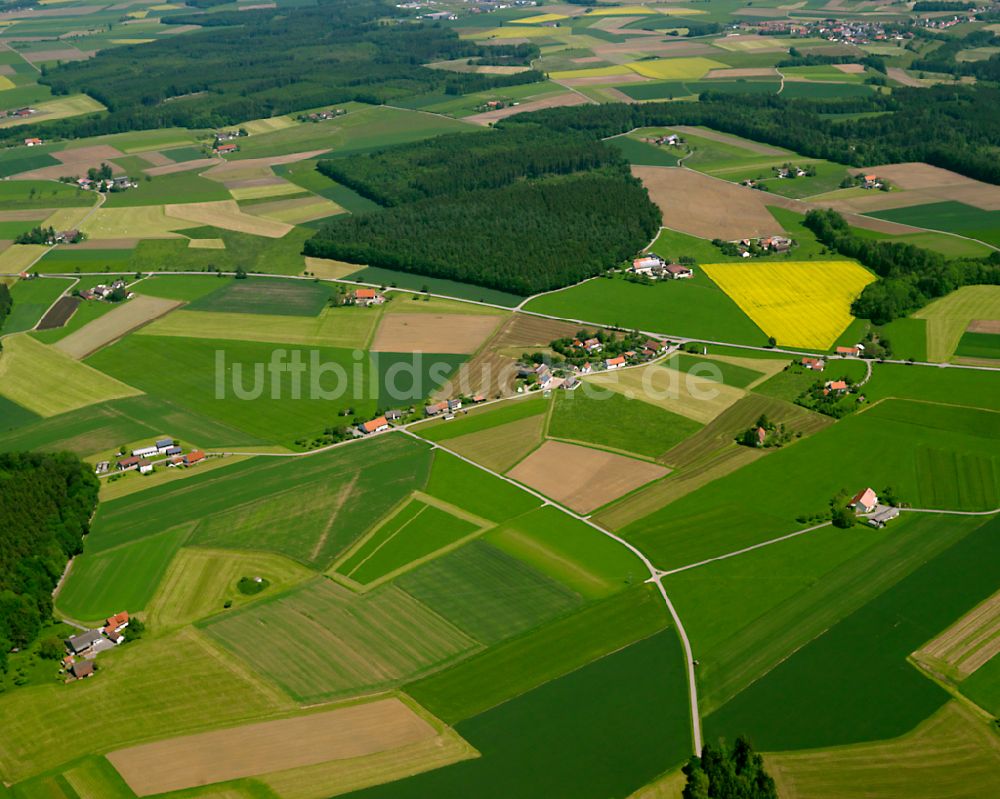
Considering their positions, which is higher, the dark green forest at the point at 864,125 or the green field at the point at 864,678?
the dark green forest at the point at 864,125

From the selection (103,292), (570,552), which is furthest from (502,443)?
(103,292)

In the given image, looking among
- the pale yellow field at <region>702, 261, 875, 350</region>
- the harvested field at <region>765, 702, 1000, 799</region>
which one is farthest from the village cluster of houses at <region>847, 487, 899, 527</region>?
the pale yellow field at <region>702, 261, 875, 350</region>

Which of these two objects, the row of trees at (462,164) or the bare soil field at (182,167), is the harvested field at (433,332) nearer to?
the row of trees at (462,164)

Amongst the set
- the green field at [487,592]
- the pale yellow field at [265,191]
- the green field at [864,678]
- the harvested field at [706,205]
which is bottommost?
the green field at [864,678]

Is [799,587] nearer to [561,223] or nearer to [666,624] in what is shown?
[666,624]

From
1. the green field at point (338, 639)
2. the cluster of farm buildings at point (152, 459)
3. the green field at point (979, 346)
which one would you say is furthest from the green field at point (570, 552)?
the green field at point (979, 346)

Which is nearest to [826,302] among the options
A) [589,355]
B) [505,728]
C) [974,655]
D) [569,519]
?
[589,355]

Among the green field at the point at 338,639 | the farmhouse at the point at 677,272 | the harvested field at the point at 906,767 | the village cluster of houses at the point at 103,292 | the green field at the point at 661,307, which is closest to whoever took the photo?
the harvested field at the point at 906,767

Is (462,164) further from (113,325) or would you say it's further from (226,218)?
(113,325)
